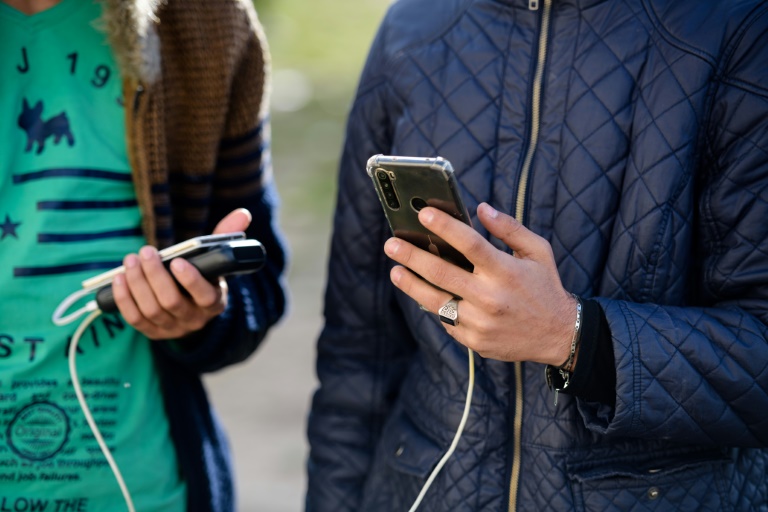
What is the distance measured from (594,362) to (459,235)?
340 mm

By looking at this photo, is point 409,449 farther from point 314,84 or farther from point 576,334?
point 314,84

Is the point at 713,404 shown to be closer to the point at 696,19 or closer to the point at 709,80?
the point at 709,80

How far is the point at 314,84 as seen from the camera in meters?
9.08

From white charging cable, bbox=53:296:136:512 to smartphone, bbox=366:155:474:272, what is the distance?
2.25 ft

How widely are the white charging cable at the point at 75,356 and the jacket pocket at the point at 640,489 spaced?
870 mm

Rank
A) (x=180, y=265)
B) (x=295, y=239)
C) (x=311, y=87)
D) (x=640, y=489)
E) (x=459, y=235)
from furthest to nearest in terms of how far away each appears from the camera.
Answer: (x=311, y=87) → (x=295, y=239) → (x=180, y=265) → (x=640, y=489) → (x=459, y=235)

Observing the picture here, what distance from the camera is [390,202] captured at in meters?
1.41

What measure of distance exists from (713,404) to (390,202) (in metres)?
0.60

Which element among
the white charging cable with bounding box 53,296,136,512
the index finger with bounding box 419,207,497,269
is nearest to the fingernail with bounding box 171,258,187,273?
the white charging cable with bounding box 53,296,136,512

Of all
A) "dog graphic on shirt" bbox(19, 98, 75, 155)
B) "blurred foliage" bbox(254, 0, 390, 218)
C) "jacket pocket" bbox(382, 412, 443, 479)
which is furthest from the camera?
"blurred foliage" bbox(254, 0, 390, 218)

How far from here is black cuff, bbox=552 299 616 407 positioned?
1449 millimetres

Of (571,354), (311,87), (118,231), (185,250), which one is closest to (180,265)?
(185,250)

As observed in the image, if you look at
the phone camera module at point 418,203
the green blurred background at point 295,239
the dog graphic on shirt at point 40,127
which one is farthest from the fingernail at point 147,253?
the phone camera module at point 418,203

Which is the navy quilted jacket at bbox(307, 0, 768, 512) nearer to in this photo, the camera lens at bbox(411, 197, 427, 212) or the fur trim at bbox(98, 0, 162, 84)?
the camera lens at bbox(411, 197, 427, 212)
